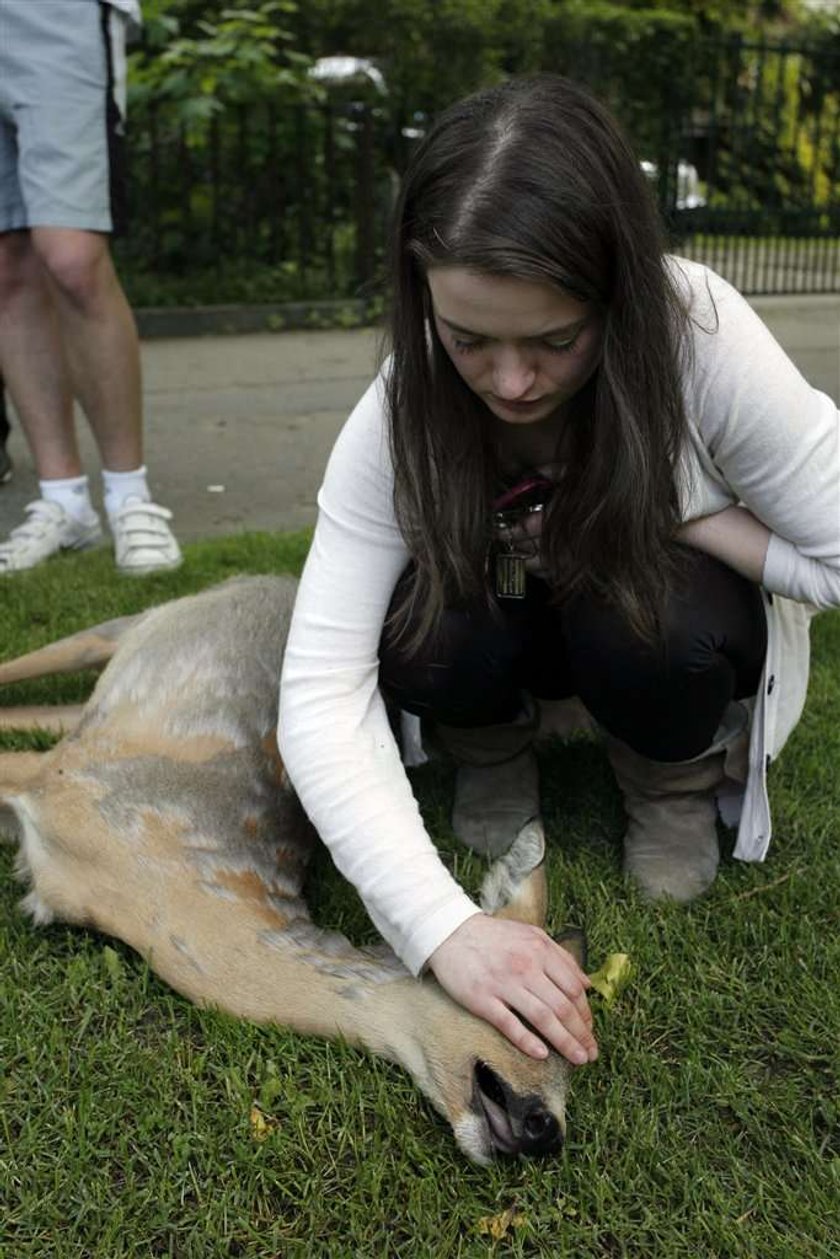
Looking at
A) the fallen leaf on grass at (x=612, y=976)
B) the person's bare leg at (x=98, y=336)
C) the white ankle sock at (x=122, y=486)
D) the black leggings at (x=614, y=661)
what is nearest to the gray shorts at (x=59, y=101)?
the person's bare leg at (x=98, y=336)

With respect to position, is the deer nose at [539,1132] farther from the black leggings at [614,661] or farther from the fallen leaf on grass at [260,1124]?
the black leggings at [614,661]

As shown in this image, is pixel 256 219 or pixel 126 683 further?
pixel 256 219

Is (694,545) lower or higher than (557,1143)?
higher

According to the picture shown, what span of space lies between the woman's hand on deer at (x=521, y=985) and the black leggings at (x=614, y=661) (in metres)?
0.72

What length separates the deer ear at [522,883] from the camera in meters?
2.46

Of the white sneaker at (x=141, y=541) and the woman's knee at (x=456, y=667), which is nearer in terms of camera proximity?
the woman's knee at (x=456, y=667)

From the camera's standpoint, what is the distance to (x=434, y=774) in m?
3.59

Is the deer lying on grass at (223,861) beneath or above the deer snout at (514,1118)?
beneath

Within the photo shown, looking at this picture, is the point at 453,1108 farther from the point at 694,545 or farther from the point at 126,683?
the point at 126,683

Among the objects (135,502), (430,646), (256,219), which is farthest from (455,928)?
(256,219)

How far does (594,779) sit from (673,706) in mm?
736

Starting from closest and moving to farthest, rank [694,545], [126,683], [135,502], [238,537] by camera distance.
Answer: [694,545], [126,683], [135,502], [238,537]

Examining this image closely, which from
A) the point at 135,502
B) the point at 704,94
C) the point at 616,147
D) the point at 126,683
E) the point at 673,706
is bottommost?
the point at 704,94

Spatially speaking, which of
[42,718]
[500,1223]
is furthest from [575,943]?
[42,718]
